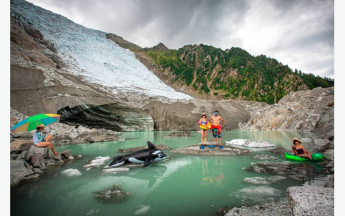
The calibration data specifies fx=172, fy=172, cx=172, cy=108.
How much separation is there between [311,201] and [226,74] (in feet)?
211

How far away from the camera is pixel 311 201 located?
2.06 metres

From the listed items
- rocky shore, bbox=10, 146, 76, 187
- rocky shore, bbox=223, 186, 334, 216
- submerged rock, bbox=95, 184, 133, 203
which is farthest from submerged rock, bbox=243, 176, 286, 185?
rocky shore, bbox=10, 146, 76, 187

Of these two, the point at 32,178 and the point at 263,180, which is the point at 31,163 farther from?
the point at 263,180

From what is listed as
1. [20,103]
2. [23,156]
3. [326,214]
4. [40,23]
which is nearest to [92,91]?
[20,103]

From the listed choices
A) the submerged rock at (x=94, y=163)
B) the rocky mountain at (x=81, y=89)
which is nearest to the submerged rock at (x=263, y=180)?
the submerged rock at (x=94, y=163)

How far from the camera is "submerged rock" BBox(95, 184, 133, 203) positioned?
3526 mm

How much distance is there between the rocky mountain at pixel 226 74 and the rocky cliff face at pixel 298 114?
25948 millimetres

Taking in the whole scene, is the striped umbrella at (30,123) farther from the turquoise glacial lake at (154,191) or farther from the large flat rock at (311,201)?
the large flat rock at (311,201)

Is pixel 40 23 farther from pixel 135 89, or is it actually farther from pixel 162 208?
pixel 162 208

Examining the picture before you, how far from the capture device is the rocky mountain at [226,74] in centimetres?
5281

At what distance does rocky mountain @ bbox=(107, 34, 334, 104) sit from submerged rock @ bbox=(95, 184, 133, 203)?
2173 inches

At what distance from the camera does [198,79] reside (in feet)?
211

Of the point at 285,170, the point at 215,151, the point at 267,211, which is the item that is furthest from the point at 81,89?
the point at 267,211

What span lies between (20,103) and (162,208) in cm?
2075
